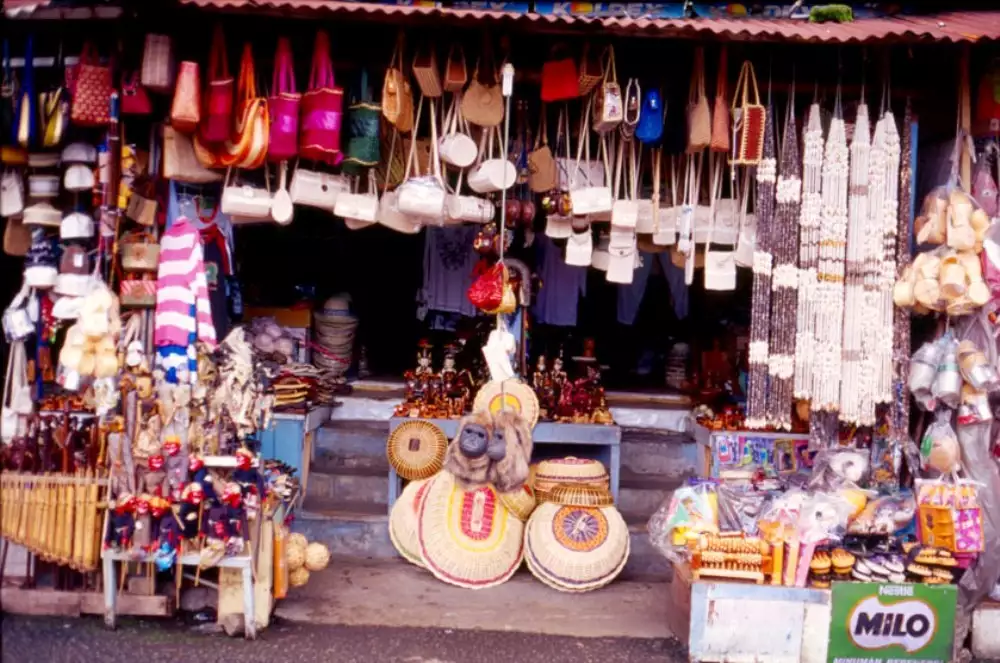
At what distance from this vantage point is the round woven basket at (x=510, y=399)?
6.42 m

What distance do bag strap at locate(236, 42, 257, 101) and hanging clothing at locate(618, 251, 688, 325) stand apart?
408 cm

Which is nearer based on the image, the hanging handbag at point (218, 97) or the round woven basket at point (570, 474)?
the hanging handbag at point (218, 97)

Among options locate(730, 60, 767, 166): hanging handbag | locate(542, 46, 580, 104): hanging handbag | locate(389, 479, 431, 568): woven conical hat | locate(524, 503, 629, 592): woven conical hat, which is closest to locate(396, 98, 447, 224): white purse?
locate(542, 46, 580, 104): hanging handbag

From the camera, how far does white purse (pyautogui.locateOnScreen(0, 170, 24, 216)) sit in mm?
5441

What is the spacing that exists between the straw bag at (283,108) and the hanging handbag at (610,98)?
1.74 meters

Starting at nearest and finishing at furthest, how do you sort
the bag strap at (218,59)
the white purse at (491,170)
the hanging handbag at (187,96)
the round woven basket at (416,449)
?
the hanging handbag at (187,96) < the bag strap at (218,59) < the white purse at (491,170) < the round woven basket at (416,449)

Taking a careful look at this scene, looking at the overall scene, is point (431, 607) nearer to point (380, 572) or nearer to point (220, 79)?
point (380, 572)

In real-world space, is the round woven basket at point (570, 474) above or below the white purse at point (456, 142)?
below

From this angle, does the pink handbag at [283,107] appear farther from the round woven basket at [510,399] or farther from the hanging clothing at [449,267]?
the hanging clothing at [449,267]

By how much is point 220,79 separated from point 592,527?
354 cm

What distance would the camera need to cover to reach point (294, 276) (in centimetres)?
866

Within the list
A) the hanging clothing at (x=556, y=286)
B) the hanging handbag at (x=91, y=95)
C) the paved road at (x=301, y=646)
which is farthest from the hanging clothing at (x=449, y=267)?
the paved road at (x=301, y=646)

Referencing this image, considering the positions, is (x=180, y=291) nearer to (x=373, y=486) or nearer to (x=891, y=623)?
(x=373, y=486)

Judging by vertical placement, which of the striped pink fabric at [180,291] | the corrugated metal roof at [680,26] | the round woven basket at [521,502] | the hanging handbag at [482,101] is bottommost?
the round woven basket at [521,502]
